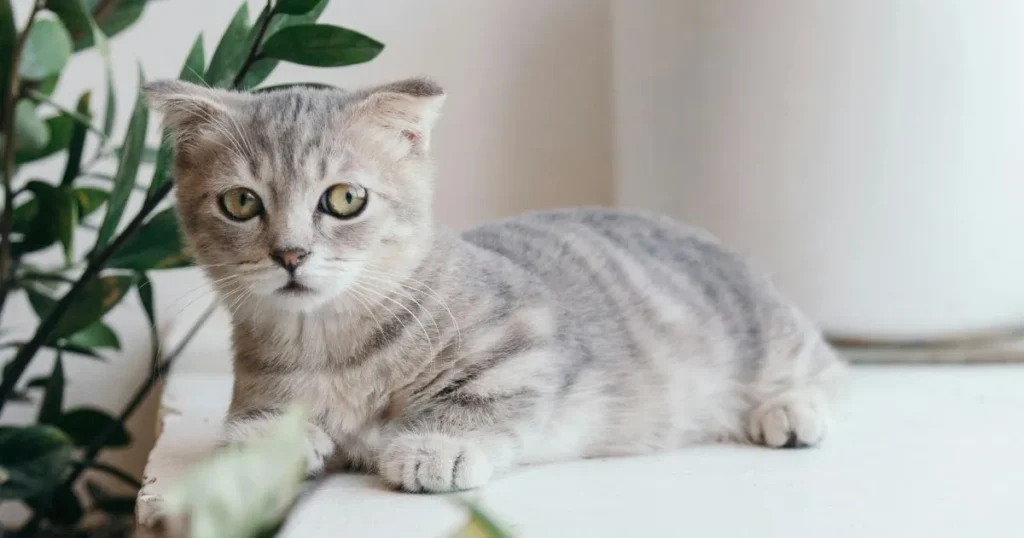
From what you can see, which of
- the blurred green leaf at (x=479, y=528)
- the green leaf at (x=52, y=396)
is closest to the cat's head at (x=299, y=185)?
the green leaf at (x=52, y=396)

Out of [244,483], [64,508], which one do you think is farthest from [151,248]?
[244,483]

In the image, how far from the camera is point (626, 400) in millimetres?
975

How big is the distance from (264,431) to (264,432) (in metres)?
0.01

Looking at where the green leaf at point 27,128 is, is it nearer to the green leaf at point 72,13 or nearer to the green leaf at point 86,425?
the green leaf at point 72,13

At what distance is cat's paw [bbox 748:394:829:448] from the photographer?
0.97 metres

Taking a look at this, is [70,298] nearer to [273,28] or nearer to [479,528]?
[273,28]

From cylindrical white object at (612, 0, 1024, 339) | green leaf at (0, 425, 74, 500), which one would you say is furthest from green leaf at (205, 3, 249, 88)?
cylindrical white object at (612, 0, 1024, 339)

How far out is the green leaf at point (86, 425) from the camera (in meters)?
1.21

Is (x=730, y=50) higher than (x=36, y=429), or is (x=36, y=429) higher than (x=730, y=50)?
(x=730, y=50)

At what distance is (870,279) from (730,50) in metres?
0.38

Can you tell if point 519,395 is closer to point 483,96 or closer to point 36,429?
point 36,429

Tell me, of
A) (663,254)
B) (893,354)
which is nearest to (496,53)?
(663,254)

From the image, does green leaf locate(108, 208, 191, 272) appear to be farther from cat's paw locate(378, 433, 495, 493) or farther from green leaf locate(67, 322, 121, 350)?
cat's paw locate(378, 433, 495, 493)

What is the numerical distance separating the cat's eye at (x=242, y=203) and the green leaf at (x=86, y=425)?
0.51m
